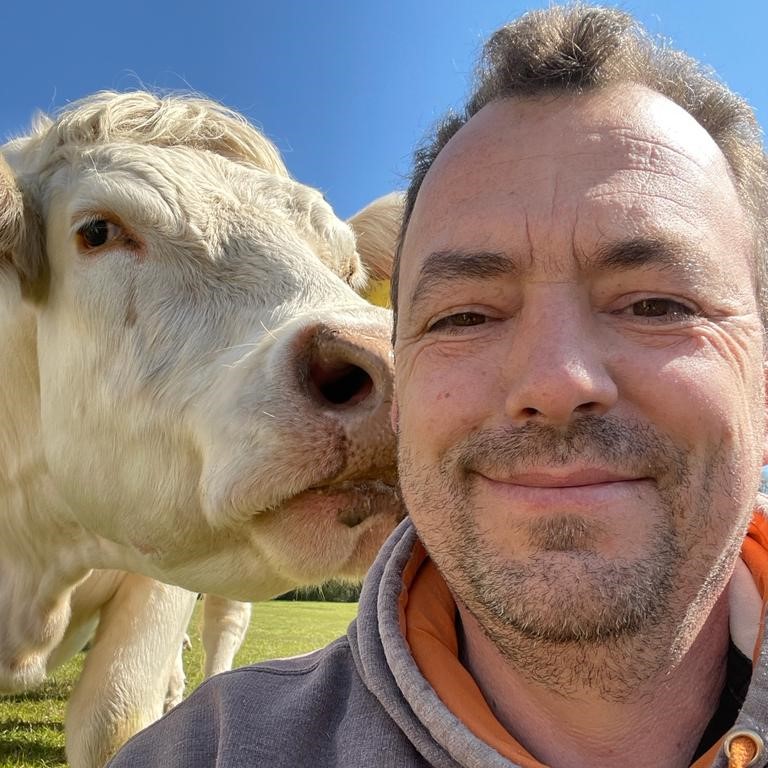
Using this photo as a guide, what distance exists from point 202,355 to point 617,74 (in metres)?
1.42

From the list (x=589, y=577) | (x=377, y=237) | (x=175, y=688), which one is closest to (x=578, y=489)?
(x=589, y=577)

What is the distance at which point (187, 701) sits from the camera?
1.73m

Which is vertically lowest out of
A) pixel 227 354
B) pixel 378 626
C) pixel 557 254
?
pixel 378 626

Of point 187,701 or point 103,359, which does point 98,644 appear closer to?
point 103,359

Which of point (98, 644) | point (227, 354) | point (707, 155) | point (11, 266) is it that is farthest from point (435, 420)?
point (98, 644)

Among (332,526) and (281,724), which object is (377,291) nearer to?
(332,526)

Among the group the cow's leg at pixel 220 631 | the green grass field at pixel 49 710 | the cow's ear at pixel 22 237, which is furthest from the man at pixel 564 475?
the cow's leg at pixel 220 631

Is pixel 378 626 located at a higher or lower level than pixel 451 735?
higher

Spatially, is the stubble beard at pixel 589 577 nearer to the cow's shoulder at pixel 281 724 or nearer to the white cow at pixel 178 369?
the cow's shoulder at pixel 281 724

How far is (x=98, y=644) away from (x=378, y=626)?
2.98 metres

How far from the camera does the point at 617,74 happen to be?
180cm

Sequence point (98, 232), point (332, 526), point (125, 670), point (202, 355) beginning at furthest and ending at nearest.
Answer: point (125, 670) < point (98, 232) < point (202, 355) < point (332, 526)

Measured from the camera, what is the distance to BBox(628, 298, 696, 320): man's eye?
1488 millimetres

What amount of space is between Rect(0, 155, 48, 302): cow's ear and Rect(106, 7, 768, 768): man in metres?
1.74
